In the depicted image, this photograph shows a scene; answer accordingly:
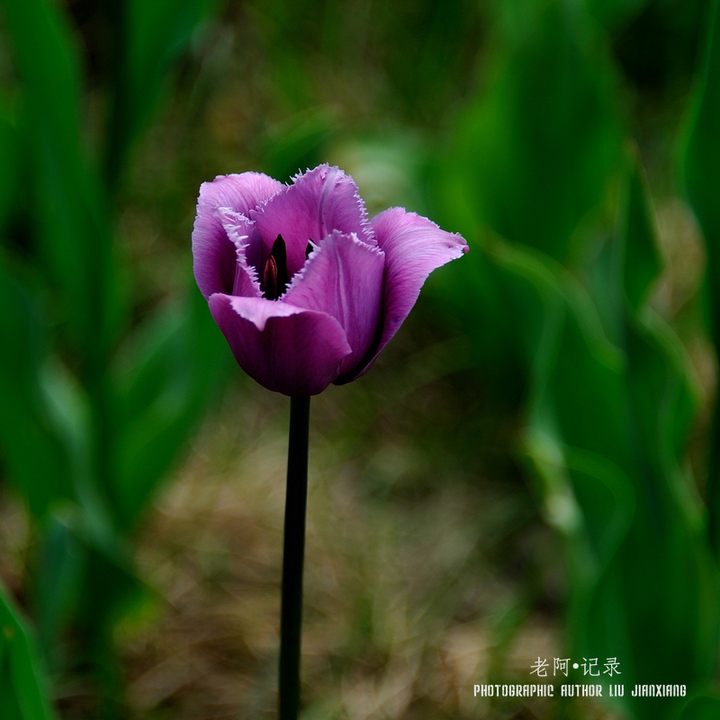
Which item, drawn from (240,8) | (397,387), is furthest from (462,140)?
(240,8)

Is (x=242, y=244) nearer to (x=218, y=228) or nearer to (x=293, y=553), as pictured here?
(x=218, y=228)

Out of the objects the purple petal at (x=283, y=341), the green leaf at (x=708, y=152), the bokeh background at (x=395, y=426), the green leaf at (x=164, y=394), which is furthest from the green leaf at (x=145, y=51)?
the purple petal at (x=283, y=341)

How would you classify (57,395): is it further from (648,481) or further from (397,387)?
(648,481)

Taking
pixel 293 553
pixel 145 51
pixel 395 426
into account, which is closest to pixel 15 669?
pixel 293 553

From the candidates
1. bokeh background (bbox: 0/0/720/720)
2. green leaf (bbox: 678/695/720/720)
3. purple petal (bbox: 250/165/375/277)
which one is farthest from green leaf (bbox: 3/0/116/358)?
green leaf (bbox: 678/695/720/720)

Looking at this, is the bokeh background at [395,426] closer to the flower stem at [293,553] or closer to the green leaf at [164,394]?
the green leaf at [164,394]
